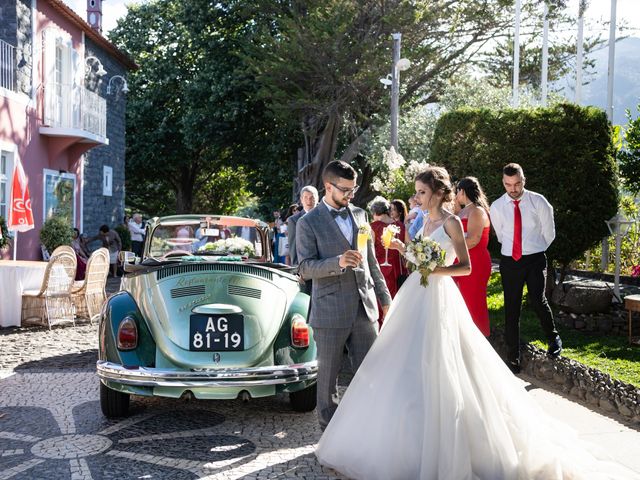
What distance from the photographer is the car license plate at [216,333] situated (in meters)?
5.99

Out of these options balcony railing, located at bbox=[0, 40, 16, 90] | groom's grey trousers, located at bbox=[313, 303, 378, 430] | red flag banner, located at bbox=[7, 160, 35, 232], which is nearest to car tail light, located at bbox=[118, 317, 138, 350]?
groom's grey trousers, located at bbox=[313, 303, 378, 430]

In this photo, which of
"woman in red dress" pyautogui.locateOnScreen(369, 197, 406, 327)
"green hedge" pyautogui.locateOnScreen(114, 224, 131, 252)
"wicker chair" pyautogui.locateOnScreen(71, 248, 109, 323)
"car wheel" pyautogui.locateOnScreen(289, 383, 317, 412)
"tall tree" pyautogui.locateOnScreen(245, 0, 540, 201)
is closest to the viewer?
"car wheel" pyautogui.locateOnScreen(289, 383, 317, 412)

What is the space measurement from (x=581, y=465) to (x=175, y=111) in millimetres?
35470

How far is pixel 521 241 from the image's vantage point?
25.7ft

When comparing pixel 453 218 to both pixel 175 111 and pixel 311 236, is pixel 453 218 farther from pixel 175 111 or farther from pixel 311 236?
pixel 175 111

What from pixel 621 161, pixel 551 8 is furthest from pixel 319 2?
pixel 621 161

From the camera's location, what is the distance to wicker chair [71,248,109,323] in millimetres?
11977

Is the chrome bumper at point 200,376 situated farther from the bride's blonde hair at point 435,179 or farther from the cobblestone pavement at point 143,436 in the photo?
the bride's blonde hair at point 435,179

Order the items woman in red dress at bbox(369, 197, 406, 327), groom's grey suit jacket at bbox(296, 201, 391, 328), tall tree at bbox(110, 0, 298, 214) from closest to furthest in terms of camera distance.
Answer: groom's grey suit jacket at bbox(296, 201, 391, 328), woman in red dress at bbox(369, 197, 406, 327), tall tree at bbox(110, 0, 298, 214)

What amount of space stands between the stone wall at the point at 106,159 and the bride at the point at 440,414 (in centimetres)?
2047

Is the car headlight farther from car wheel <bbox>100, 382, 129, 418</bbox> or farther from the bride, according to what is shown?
the bride

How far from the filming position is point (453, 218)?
5.35 metres

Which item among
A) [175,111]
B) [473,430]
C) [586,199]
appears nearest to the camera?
[473,430]

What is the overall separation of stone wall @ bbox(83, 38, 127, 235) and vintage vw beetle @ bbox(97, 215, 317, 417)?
727 inches
